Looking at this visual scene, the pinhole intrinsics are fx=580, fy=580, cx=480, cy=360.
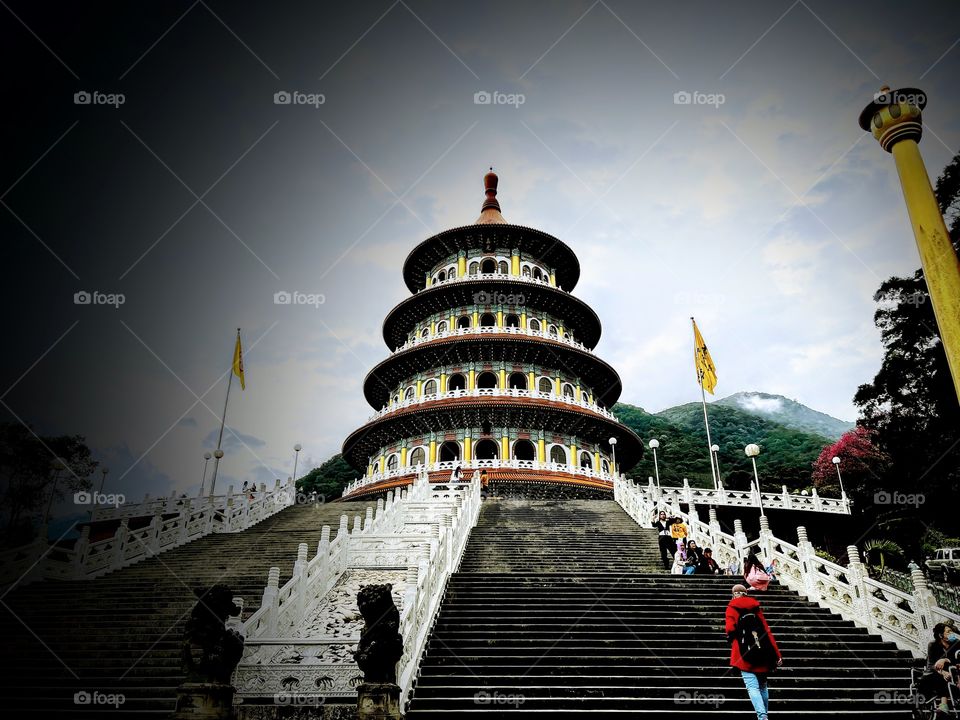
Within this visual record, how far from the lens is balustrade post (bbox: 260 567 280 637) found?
26.4ft

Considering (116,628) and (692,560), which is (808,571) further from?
(116,628)

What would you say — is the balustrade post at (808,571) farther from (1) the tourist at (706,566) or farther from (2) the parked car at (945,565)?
(2) the parked car at (945,565)

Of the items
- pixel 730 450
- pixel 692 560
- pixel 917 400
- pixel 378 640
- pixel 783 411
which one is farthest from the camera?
pixel 783 411

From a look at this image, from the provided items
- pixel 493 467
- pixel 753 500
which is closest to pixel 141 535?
pixel 493 467

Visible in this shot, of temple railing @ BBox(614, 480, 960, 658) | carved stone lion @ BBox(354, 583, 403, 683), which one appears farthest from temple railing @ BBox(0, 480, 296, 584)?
temple railing @ BBox(614, 480, 960, 658)

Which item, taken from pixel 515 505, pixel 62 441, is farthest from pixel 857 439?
pixel 62 441

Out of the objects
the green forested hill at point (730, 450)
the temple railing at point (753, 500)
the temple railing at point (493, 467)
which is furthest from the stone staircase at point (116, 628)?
the green forested hill at point (730, 450)

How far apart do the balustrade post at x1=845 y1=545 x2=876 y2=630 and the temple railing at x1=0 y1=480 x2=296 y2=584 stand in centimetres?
1520

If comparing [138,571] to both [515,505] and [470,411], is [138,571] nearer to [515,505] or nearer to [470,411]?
[515,505]

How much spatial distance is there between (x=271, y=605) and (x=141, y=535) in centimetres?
891

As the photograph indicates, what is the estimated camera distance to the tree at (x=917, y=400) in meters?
19.2

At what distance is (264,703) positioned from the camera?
659 cm

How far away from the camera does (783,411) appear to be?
153 metres

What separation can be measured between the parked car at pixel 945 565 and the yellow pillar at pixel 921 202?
48.8ft
